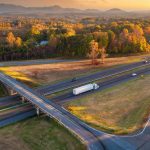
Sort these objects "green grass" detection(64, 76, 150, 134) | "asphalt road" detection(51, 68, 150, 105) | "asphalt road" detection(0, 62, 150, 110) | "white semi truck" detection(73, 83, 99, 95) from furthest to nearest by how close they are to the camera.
Result: "white semi truck" detection(73, 83, 99, 95) < "asphalt road" detection(0, 62, 150, 110) < "asphalt road" detection(51, 68, 150, 105) < "green grass" detection(64, 76, 150, 134)

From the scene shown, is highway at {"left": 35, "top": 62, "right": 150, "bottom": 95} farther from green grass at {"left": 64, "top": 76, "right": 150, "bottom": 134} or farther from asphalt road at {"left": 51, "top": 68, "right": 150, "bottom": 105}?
green grass at {"left": 64, "top": 76, "right": 150, "bottom": 134}

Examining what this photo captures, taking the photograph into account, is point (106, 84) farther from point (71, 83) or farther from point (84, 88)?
point (84, 88)

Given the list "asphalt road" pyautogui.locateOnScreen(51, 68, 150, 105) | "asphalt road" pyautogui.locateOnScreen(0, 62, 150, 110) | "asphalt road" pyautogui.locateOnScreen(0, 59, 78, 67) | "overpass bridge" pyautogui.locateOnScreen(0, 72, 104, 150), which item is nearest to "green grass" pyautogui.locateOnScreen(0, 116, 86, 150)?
"overpass bridge" pyautogui.locateOnScreen(0, 72, 104, 150)

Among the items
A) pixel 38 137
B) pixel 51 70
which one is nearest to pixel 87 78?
pixel 51 70

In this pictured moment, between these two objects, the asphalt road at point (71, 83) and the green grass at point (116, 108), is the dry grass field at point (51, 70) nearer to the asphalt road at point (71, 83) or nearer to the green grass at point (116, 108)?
the asphalt road at point (71, 83)

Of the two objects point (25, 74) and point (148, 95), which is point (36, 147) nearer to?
point (148, 95)
